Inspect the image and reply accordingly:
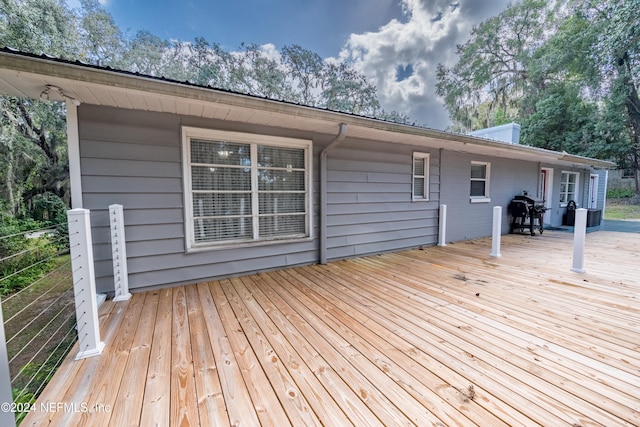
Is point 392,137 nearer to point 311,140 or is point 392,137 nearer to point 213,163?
point 311,140

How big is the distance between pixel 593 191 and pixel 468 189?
9.02 meters

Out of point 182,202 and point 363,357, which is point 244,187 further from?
point 363,357

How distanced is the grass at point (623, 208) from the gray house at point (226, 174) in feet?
38.2

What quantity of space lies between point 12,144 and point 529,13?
25.2m

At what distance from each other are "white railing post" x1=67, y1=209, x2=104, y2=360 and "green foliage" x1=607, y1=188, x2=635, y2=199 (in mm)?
23112

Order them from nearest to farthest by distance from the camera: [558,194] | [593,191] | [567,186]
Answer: [558,194] → [567,186] → [593,191]

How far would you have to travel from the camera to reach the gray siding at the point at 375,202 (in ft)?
14.9

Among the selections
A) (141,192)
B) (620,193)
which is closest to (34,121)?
(141,192)

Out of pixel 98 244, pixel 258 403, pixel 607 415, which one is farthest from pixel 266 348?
pixel 98 244

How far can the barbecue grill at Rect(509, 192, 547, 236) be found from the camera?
706 cm

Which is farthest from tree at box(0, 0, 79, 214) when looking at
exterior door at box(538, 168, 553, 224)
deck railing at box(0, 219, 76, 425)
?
exterior door at box(538, 168, 553, 224)

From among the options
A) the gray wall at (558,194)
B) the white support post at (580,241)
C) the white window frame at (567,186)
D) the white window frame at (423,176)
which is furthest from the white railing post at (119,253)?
the white window frame at (567,186)

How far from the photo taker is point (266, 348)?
201 cm

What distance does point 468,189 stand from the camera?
6453 millimetres
